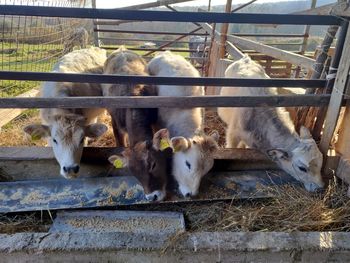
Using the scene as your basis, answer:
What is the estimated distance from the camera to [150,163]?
3467mm

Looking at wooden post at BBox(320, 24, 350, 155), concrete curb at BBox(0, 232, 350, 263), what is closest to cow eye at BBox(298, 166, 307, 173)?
wooden post at BBox(320, 24, 350, 155)

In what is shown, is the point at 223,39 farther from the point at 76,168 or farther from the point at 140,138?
the point at 76,168

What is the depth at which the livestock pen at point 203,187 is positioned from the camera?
2633 mm

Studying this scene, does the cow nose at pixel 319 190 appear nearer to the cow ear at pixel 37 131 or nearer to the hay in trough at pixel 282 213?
the hay in trough at pixel 282 213

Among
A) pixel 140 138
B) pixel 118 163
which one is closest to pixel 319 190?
pixel 140 138

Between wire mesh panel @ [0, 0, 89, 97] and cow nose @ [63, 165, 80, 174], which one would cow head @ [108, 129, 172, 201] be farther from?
wire mesh panel @ [0, 0, 89, 97]

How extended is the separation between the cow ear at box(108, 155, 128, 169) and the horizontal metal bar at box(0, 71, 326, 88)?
81 cm

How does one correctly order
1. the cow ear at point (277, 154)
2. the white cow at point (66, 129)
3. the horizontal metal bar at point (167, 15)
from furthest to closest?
the cow ear at point (277, 154) → the white cow at point (66, 129) → the horizontal metal bar at point (167, 15)

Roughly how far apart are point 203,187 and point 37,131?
2001 millimetres

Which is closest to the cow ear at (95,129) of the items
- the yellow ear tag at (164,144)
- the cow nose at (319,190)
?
the yellow ear tag at (164,144)

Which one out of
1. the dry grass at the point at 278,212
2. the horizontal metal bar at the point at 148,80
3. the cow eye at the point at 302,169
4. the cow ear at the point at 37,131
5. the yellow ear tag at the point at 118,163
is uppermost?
the horizontal metal bar at the point at 148,80

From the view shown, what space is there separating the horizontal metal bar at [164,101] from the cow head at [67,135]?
0.42 m

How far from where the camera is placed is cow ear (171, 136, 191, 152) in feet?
11.1

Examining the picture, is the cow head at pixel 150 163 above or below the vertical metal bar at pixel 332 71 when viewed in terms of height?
below
